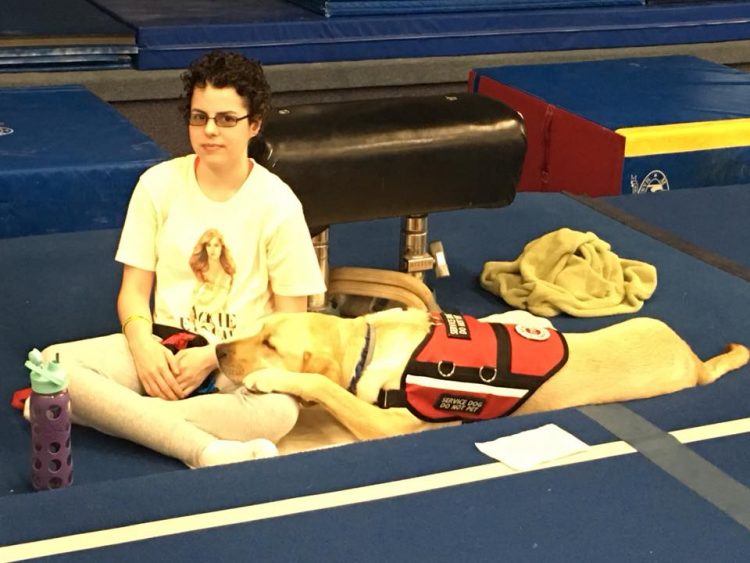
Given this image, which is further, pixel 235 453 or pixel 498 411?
pixel 498 411

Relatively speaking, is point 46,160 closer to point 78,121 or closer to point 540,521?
point 78,121

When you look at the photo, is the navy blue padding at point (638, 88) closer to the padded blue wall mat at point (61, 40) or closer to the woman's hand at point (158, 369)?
the padded blue wall mat at point (61, 40)

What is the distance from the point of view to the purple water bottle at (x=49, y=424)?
70.0 inches

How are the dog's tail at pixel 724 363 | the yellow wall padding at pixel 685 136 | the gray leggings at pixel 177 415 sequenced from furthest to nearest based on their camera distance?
the yellow wall padding at pixel 685 136
the dog's tail at pixel 724 363
the gray leggings at pixel 177 415

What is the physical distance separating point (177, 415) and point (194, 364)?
10 centimetres

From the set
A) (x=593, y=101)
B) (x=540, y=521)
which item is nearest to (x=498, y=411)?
(x=540, y=521)

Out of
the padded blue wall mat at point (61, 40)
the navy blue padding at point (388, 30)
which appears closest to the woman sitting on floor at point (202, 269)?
the padded blue wall mat at point (61, 40)

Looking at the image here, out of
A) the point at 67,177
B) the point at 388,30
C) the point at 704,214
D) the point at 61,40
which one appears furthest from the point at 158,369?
the point at 388,30

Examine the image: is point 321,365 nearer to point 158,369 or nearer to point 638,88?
point 158,369

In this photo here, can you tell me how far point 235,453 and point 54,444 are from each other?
282 mm

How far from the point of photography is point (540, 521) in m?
1.71

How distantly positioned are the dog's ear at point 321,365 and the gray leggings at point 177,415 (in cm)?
7

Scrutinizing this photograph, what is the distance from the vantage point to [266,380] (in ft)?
6.62

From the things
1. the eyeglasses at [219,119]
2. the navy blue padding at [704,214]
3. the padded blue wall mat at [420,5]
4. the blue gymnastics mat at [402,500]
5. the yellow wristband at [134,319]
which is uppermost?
the eyeglasses at [219,119]
